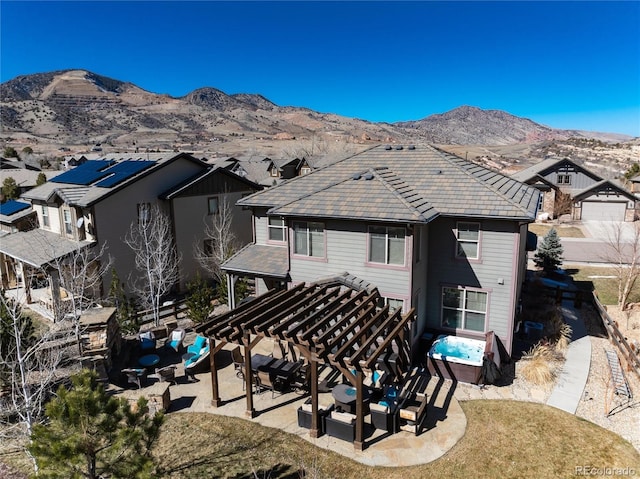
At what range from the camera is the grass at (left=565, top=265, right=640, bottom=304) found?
74.9 feet

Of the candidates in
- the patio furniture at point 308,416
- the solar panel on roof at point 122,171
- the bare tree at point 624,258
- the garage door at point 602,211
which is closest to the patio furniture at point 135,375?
the patio furniture at point 308,416

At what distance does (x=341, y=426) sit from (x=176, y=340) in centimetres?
875

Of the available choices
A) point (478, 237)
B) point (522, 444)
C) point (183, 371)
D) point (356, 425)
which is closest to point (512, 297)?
point (478, 237)

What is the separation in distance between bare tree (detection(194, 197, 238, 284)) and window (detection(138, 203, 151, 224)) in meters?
3.48

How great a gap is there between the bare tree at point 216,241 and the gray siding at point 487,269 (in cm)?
1234

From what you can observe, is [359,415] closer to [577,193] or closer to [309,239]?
[309,239]

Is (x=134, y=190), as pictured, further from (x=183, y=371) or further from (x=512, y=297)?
(x=512, y=297)

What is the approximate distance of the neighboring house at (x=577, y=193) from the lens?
144ft

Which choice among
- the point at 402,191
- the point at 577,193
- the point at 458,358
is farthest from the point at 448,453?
the point at 577,193

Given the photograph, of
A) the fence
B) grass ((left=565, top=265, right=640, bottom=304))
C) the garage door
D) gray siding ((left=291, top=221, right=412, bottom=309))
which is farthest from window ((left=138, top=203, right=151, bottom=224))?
the garage door

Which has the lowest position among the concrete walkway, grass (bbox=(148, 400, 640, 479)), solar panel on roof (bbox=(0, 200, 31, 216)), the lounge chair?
grass (bbox=(148, 400, 640, 479))

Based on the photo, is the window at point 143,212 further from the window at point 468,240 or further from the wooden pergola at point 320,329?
the window at point 468,240

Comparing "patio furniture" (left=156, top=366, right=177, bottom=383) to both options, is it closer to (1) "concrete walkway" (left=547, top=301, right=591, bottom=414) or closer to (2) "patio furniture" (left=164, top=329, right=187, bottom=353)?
(2) "patio furniture" (left=164, top=329, right=187, bottom=353)

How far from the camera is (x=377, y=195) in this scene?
15.5m
